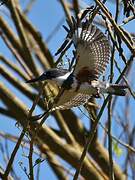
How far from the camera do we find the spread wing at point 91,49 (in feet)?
4.21

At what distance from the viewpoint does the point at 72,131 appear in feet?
9.16

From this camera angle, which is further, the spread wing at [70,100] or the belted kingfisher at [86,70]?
the spread wing at [70,100]

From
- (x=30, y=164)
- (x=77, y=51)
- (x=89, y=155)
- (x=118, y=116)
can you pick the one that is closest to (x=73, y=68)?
(x=77, y=51)

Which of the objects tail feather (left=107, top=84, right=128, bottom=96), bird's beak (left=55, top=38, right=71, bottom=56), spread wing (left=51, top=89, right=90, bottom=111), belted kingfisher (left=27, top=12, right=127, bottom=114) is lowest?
tail feather (left=107, top=84, right=128, bottom=96)

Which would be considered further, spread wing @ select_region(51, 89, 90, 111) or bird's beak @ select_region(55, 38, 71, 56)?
spread wing @ select_region(51, 89, 90, 111)

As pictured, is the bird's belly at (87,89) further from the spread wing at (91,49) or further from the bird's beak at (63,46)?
the bird's beak at (63,46)

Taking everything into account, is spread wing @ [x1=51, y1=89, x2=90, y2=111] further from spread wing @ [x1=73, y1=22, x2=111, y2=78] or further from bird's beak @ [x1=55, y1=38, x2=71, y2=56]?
bird's beak @ [x1=55, y1=38, x2=71, y2=56]

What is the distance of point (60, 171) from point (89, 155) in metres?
0.17

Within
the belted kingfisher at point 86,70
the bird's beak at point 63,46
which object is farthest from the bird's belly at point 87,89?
the bird's beak at point 63,46

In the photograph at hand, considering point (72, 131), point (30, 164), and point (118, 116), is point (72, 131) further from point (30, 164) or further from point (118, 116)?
point (30, 164)

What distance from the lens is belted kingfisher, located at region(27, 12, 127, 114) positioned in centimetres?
129

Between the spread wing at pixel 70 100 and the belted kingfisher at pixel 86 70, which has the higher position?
the belted kingfisher at pixel 86 70

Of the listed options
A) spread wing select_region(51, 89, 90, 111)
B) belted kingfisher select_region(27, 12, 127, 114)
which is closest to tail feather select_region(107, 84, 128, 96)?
belted kingfisher select_region(27, 12, 127, 114)

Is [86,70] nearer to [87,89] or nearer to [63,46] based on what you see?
[87,89]
